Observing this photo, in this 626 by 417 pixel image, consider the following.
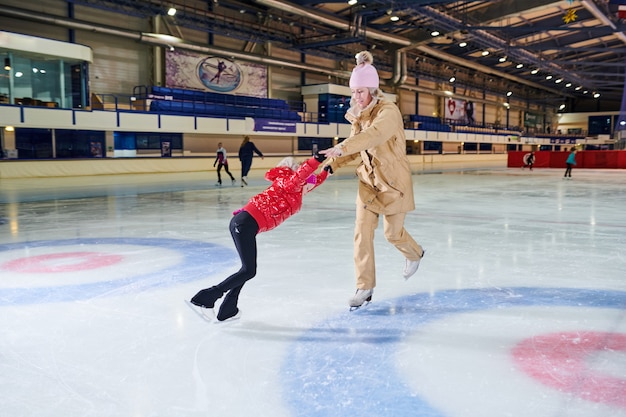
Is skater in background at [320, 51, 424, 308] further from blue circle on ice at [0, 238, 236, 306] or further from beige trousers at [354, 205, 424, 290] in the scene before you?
blue circle on ice at [0, 238, 236, 306]

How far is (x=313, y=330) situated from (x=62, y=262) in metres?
2.93

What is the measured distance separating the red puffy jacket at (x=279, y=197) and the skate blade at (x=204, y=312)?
665 mm

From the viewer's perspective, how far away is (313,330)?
9.61 ft

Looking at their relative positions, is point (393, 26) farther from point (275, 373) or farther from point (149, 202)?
point (275, 373)

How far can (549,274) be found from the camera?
427 cm

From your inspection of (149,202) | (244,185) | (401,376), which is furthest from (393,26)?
(401,376)

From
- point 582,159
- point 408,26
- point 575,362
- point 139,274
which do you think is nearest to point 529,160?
point 582,159

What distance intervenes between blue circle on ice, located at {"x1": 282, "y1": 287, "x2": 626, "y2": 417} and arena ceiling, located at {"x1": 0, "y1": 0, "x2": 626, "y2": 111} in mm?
18285

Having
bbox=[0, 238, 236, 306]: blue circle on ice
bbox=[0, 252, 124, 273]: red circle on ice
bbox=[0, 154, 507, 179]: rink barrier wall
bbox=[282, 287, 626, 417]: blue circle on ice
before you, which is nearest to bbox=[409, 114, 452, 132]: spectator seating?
bbox=[0, 154, 507, 179]: rink barrier wall

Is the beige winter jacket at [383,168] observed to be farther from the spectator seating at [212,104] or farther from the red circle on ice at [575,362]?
the spectator seating at [212,104]

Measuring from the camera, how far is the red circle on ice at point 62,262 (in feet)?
14.7

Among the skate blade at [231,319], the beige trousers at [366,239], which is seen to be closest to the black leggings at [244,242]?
the skate blade at [231,319]

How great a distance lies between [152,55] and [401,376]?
78.3ft

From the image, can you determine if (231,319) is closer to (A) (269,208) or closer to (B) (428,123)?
(A) (269,208)
